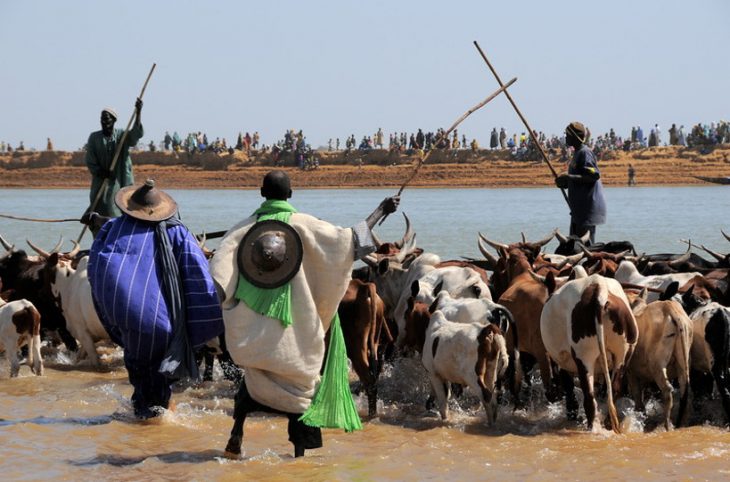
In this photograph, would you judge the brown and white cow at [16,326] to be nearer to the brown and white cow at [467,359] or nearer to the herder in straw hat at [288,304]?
the brown and white cow at [467,359]

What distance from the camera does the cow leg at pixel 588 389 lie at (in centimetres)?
920

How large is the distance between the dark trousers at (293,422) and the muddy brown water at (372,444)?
0.63 feet

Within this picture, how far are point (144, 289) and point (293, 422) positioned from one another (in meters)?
1.59

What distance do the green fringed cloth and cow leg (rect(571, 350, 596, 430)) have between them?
2196mm

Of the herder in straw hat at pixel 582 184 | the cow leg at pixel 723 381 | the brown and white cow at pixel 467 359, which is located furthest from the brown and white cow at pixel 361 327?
the herder in straw hat at pixel 582 184

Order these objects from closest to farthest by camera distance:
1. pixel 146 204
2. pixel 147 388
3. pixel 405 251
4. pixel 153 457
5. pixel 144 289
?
pixel 153 457 → pixel 144 289 → pixel 146 204 → pixel 147 388 → pixel 405 251

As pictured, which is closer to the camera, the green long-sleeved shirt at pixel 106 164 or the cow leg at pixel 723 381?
the cow leg at pixel 723 381

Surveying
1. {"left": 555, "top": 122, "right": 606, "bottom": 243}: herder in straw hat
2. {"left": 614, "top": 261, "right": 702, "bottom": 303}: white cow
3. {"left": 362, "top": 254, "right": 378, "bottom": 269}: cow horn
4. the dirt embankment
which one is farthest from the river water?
the dirt embankment

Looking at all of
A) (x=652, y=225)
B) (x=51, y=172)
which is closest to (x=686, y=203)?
(x=652, y=225)

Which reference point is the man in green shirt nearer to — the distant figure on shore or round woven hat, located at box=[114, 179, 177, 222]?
round woven hat, located at box=[114, 179, 177, 222]

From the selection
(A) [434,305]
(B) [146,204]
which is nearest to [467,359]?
(A) [434,305]

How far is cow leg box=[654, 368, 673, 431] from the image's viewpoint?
30.9 feet

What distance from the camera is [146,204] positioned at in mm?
8812

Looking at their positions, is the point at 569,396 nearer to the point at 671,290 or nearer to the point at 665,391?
the point at 665,391
